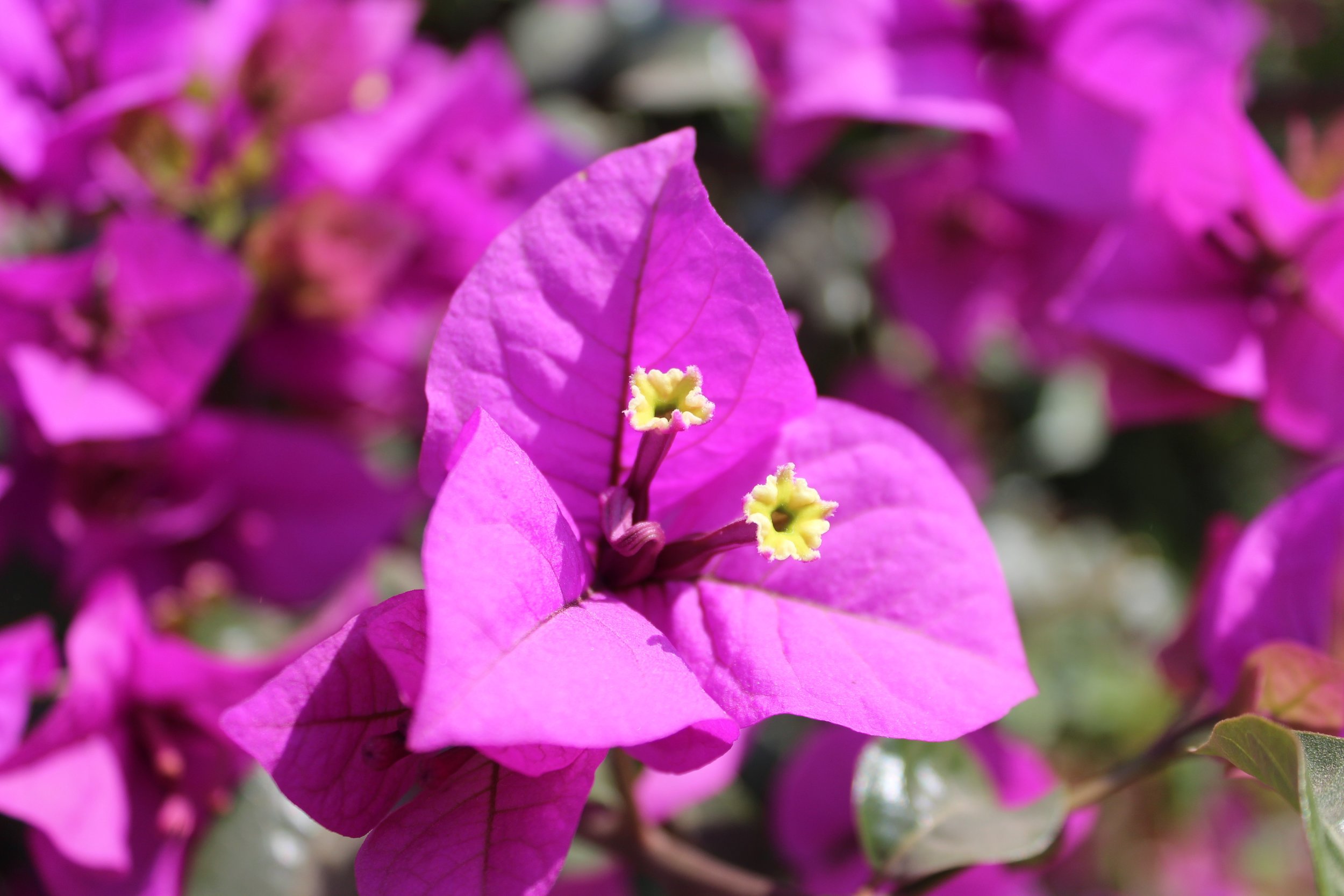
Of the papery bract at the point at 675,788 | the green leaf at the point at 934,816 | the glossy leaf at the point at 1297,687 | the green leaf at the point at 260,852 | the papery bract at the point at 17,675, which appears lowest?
the green leaf at the point at 260,852

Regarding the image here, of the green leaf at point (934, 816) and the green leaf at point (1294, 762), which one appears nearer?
the green leaf at point (1294, 762)

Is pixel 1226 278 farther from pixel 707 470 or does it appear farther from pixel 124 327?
pixel 124 327

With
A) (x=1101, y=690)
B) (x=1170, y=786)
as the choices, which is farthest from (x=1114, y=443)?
(x=1170, y=786)

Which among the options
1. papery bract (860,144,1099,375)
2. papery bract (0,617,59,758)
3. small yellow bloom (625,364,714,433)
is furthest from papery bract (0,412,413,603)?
papery bract (860,144,1099,375)

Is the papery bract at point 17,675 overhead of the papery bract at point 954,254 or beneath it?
beneath


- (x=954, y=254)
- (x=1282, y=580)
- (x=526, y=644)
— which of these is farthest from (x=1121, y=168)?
(x=526, y=644)

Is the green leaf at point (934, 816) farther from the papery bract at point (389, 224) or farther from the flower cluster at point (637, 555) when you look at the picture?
the papery bract at point (389, 224)

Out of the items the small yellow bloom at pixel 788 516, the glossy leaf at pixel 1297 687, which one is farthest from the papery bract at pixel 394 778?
the glossy leaf at pixel 1297 687
